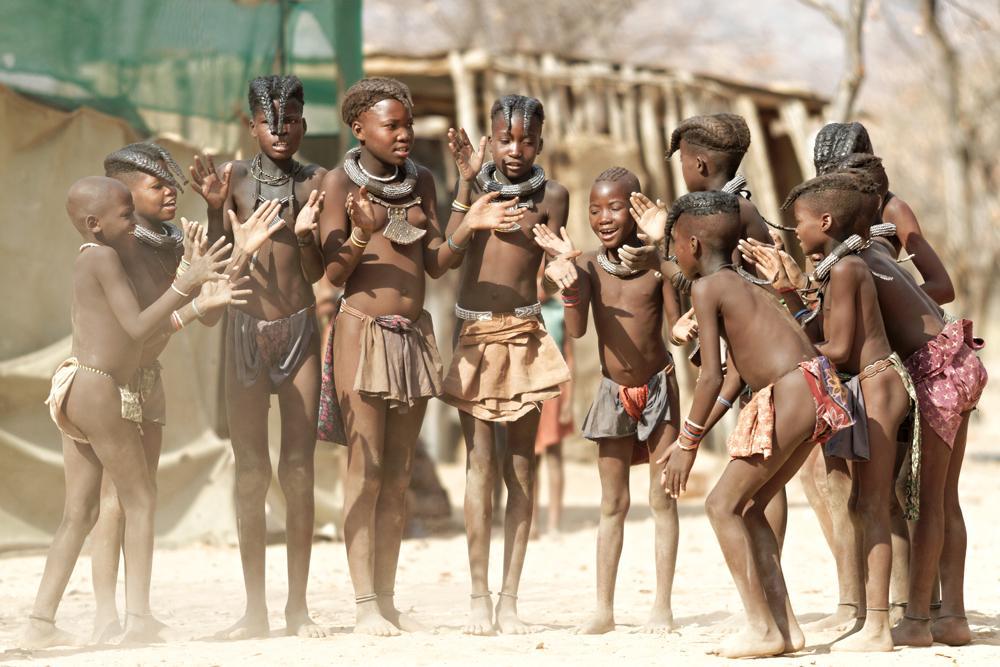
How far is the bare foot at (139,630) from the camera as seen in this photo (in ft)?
17.4

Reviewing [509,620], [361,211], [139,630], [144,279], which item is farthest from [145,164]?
[509,620]

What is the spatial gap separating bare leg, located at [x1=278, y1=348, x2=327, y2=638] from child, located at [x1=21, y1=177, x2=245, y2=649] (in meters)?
0.47

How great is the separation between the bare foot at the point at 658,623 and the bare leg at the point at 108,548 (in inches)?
84.3

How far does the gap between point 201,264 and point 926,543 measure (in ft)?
→ 9.91

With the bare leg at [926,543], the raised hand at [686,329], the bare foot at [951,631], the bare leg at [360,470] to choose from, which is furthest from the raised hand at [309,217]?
the bare foot at [951,631]

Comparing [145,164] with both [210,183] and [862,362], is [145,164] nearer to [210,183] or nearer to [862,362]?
[210,183]

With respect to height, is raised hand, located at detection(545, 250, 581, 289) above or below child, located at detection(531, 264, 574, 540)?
above

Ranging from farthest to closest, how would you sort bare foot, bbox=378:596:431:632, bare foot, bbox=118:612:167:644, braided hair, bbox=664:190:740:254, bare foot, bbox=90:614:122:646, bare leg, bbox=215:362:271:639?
1. bare foot, bbox=378:596:431:632
2. bare leg, bbox=215:362:271:639
3. bare foot, bbox=90:614:122:646
4. bare foot, bbox=118:612:167:644
5. braided hair, bbox=664:190:740:254

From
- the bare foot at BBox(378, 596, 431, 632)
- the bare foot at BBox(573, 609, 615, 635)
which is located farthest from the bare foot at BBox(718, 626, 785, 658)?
the bare foot at BBox(378, 596, 431, 632)

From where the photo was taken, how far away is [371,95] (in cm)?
561

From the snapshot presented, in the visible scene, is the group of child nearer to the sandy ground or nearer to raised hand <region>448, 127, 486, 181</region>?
raised hand <region>448, 127, 486, 181</region>

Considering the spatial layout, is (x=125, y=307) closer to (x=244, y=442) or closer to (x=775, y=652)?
(x=244, y=442)

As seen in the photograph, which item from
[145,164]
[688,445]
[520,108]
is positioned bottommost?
[688,445]

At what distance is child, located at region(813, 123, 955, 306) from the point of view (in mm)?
5500
